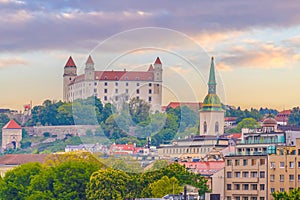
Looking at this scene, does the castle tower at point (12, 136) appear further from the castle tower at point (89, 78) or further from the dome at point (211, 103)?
the dome at point (211, 103)

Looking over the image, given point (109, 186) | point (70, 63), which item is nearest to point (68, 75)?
point (70, 63)

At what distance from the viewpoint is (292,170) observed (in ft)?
202

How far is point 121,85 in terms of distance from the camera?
110 meters

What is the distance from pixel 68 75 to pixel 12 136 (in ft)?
53.6

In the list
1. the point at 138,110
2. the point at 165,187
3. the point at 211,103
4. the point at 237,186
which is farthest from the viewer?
the point at 138,110

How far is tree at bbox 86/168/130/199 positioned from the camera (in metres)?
69.4

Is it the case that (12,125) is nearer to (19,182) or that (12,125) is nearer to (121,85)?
(121,85)

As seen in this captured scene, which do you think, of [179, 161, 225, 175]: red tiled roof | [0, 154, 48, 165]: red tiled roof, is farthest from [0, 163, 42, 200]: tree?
[0, 154, 48, 165]: red tiled roof

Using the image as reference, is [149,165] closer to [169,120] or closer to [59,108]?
[169,120]

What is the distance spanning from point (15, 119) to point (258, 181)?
362 feet

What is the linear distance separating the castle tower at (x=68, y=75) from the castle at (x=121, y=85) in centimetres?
2191

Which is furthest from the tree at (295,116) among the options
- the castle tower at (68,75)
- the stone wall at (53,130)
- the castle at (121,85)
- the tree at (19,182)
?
the tree at (19,182)

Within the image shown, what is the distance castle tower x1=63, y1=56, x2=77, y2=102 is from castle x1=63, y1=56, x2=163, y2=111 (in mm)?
21913

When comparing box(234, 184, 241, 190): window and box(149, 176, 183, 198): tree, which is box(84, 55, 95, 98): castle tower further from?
box(234, 184, 241, 190): window
